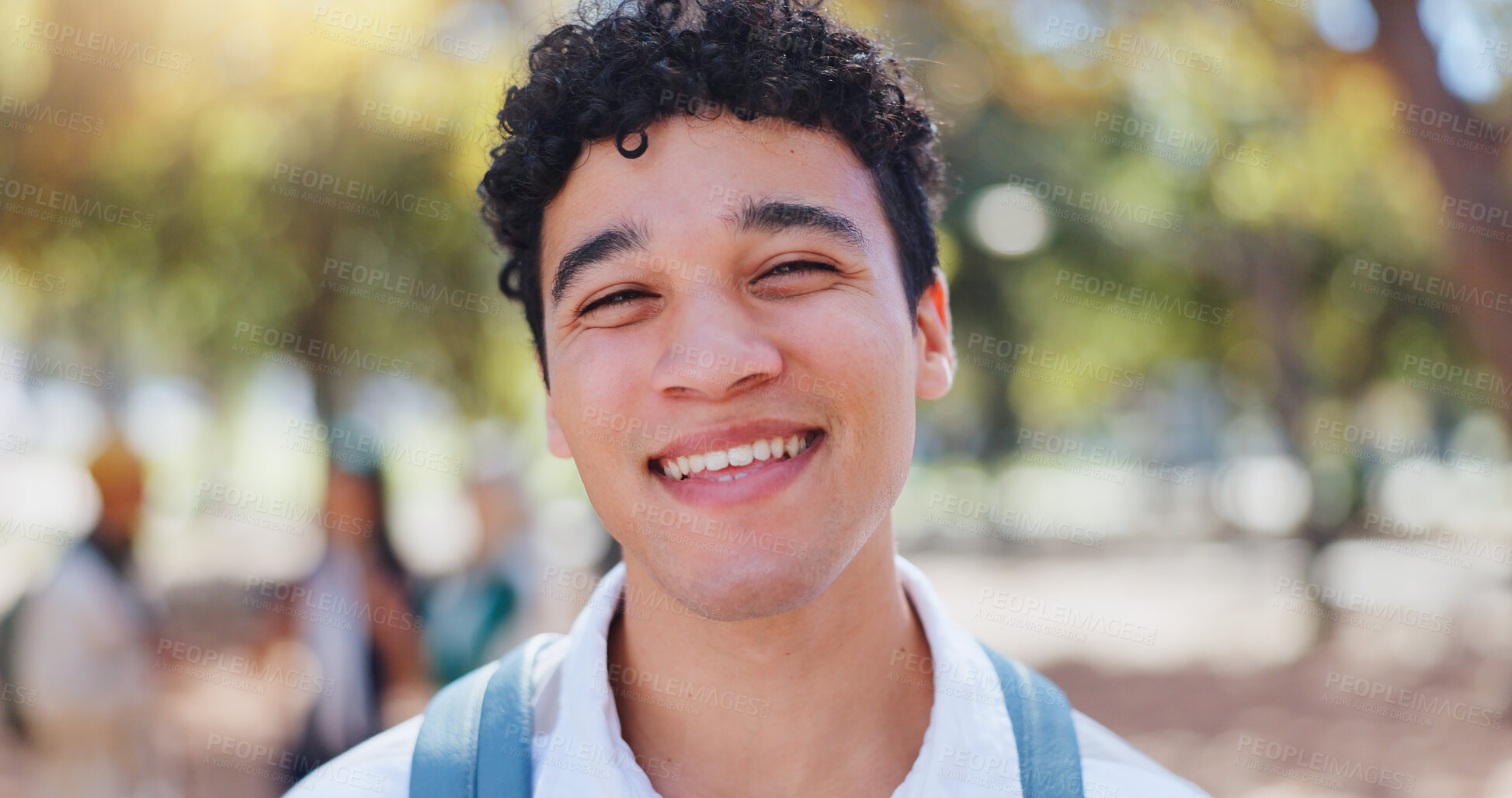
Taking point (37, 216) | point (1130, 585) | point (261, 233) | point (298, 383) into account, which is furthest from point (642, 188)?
point (1130, 585)

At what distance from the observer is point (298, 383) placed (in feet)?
38.9

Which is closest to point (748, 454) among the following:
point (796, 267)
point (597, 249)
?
point (796, 267)

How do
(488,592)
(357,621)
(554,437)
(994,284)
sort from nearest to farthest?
(554,437) → (357,621) → (488,592) → (994,284)

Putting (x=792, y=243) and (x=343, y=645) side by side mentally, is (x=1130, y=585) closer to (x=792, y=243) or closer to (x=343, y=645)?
(x=343, y=645)

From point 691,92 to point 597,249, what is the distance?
38cm

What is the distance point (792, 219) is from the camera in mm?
1905

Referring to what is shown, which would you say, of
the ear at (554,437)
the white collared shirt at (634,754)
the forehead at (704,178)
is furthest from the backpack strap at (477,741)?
the forehead at (704,178)

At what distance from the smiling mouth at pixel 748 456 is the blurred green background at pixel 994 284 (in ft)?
4.05

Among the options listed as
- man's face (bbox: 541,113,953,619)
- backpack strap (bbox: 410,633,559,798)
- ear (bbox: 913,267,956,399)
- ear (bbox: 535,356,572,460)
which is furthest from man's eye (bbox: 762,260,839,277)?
backpack strap (bbox: 410,633,559,798)

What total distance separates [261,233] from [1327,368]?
2326 cm

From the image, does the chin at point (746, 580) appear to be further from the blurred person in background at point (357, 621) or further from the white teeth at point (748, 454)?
the blurred person in background at point (357, 621)

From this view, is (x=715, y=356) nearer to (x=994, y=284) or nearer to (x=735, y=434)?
(x=735, y=434)

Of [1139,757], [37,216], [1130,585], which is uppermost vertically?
[37,216]

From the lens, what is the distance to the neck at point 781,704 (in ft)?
6.57
